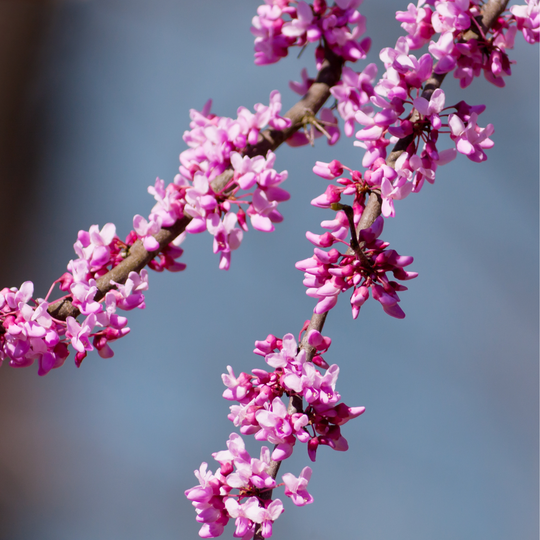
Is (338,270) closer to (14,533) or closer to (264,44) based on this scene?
(264,44)

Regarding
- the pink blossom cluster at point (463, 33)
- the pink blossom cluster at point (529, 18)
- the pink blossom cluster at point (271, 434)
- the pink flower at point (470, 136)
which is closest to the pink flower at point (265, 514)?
the pink blossom cluster at point (271, 434)

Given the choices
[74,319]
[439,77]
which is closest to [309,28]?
[439,77]

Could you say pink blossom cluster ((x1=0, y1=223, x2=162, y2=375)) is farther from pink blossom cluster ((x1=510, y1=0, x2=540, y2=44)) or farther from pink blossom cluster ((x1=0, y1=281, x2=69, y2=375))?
pink blossom cluster ((x1=510, y1=0, x2=540, y2=44))

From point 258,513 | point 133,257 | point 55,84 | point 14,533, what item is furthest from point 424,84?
point 14,533

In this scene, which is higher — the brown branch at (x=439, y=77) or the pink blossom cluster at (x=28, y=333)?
the brown branch at (x=439, y=77)

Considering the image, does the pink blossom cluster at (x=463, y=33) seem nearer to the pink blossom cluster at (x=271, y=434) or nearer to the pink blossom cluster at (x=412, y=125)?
the pink blossom cluster at (x=412, y=125)

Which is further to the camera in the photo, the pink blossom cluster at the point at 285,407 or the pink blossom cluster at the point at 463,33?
the pink blossom cluster at the point at 463,33
